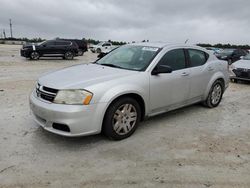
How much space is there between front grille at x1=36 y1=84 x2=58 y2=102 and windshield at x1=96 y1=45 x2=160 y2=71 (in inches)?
53.6

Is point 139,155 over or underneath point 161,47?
underneath

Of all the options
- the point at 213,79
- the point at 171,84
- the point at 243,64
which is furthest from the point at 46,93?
the point at 243,64

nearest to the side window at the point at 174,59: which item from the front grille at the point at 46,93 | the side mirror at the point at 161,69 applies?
the side mirror at the point at 161,69

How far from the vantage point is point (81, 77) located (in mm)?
3660

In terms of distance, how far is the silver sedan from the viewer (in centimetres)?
328

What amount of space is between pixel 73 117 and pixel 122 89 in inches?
33.7

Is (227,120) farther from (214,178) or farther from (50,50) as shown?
(50,50)

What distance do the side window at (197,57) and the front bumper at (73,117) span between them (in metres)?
2.46

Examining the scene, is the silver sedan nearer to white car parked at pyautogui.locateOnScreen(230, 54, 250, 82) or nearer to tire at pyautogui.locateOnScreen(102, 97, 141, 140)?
tire at pyautogui.locateOnScreen(102, 97, 141, 140)

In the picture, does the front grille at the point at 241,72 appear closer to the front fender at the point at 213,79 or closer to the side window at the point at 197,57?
the front fender at the point at 213,79

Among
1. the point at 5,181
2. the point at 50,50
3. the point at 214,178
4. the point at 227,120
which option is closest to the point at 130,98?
the point at 214,178

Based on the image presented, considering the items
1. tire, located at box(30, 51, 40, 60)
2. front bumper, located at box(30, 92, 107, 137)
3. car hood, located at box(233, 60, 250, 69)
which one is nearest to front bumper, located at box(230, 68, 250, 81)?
car hood, located at box(233, 60, 250, 69)

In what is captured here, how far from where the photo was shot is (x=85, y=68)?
4.31 metres

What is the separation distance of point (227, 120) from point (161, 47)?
6.87 ft
